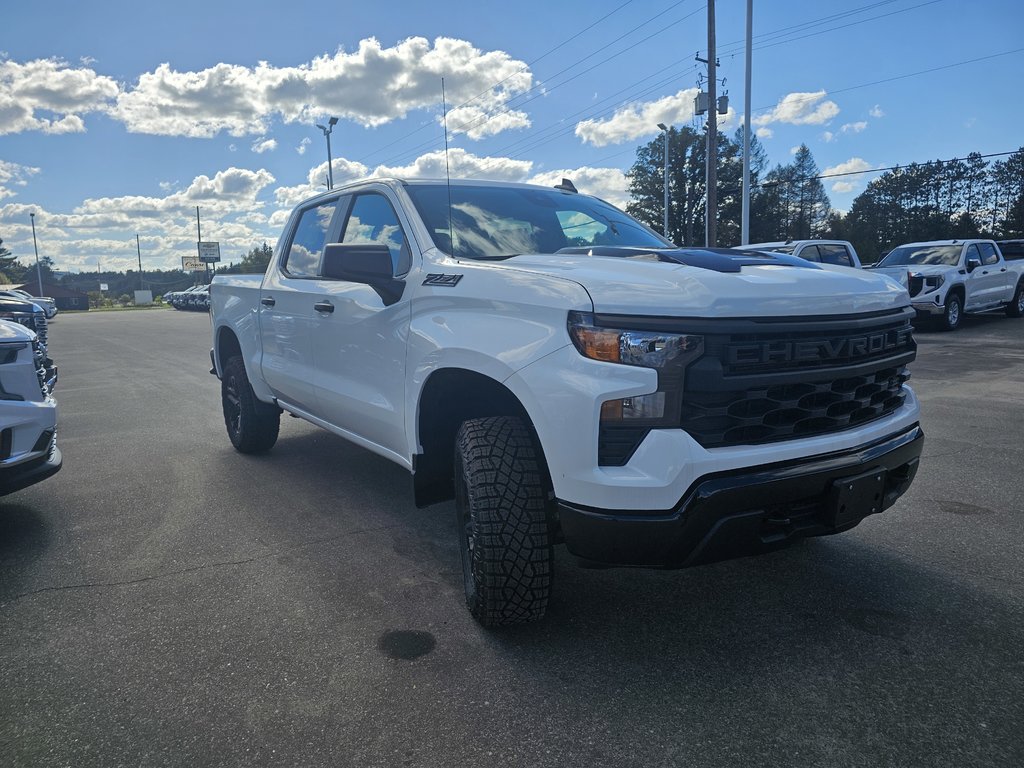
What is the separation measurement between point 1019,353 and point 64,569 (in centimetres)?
1203

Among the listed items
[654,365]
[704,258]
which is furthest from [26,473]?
[704,258]

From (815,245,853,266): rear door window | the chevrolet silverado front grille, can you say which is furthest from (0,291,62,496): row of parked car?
(815,245,853,266): rear door window

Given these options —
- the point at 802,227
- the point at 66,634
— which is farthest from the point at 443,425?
the point at 802,227

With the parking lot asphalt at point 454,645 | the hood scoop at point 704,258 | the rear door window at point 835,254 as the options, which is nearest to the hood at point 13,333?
the parking lot asphalt at point 454,645

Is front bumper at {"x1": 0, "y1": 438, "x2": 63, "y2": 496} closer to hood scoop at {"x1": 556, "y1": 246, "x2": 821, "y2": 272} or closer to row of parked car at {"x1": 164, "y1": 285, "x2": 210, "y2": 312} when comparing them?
hood scoop at {"x1": 556, "y1": 246, "x2": 821, "y2": 272}

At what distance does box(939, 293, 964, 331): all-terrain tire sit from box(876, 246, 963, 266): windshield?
0.70 metres

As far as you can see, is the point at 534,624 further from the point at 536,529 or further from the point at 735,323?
the point at 735,323

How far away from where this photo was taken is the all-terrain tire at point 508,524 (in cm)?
262

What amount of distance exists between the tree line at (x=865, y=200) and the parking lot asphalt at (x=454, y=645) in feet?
227

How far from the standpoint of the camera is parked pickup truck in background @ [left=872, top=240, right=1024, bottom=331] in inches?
543

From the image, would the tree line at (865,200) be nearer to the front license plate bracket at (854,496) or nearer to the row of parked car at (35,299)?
the row of parked car at (35,299)

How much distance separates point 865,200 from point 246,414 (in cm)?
9347

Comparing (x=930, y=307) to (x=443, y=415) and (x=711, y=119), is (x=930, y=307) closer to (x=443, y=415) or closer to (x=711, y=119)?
(x=711, y=119)

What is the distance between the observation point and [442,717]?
2.29m
